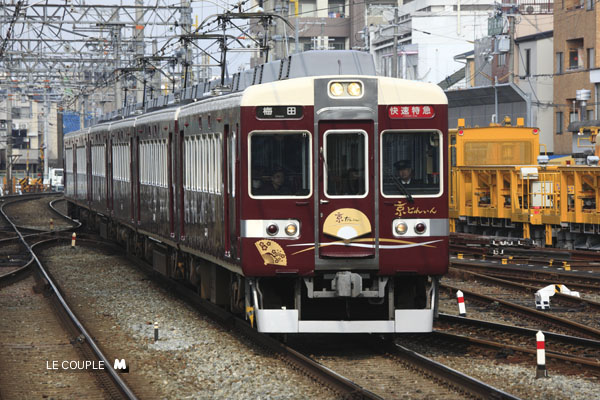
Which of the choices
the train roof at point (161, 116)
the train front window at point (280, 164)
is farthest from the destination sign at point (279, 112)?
the train roof at point (161, 116)

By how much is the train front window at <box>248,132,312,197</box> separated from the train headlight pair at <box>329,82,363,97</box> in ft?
1.73

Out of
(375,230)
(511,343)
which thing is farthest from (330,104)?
(511,343)

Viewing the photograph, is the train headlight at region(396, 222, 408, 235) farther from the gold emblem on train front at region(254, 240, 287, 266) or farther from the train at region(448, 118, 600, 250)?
the train at region(448, 118, 600, 250)

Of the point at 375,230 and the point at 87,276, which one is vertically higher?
the point at 375,230

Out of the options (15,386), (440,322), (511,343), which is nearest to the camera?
(15,386)

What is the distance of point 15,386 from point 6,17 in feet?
111

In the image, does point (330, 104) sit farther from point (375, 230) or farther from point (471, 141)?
point (471, 141)

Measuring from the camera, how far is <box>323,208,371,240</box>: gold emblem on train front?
11.2m

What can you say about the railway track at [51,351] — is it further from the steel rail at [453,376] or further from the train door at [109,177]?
the train door at [109,177]

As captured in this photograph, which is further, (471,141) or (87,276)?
(471,141)

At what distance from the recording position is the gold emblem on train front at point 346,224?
36.6 feet

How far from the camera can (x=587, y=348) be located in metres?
11.7

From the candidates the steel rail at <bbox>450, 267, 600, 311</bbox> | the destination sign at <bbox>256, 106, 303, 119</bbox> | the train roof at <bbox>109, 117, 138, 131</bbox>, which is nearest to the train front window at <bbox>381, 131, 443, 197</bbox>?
the destination sign at <bbox>256, 106, 303, 119</bbox>

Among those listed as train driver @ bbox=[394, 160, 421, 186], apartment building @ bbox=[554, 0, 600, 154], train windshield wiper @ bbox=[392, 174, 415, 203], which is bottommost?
train windshield wiper @ bbox=[392, 174, 415, 203]
